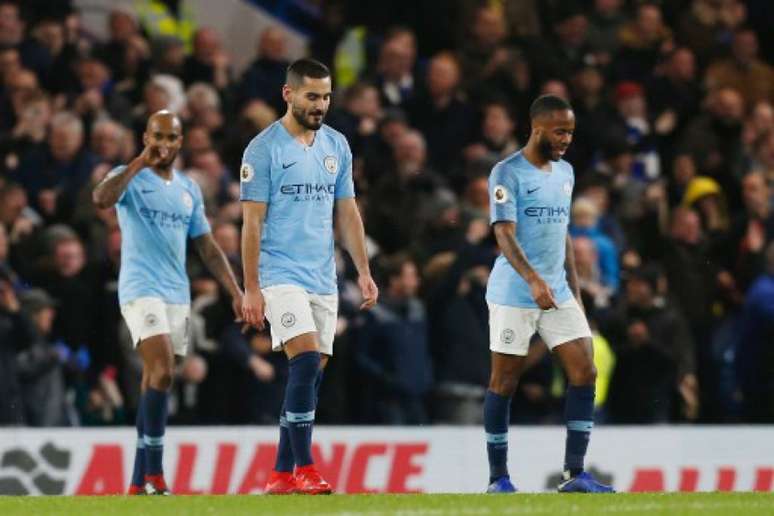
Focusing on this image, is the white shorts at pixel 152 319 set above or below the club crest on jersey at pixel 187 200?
below

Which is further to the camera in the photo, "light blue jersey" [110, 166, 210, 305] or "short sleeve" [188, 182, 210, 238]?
"short sleeve" [188, 182, 210, 238]

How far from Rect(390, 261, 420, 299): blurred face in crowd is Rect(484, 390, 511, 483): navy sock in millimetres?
4263

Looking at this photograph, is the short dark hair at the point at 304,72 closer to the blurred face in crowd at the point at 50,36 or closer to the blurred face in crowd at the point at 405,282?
the blurred face in crowd at the point at 405,282

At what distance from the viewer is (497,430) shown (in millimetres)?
11484

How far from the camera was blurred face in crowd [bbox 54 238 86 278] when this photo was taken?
15203mm

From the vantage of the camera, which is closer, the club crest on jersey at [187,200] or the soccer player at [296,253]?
the soccer player at [296,253]

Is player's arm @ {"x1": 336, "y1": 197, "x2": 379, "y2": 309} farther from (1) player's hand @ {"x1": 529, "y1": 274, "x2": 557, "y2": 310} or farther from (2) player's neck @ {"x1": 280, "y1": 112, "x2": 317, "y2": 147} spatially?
(1) player's hand @ {"x1": 529, "y1": 274, "x2": 557, "y2": 310}

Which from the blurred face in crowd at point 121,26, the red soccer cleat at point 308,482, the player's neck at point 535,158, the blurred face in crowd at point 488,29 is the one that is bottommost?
the red soccer cleat at point 308,482

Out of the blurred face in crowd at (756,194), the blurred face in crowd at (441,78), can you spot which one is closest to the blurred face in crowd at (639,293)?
the blurred face in crowd at (756,194)

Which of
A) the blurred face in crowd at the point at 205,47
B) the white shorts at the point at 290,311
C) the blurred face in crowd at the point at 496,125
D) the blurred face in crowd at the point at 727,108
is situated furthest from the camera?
the blurred face in crowd at the point at 727,108

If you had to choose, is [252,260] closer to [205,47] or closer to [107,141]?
[107,141]

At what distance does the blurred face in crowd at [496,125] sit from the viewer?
18156 millimetres

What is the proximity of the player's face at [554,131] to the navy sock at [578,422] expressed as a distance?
130 centimetres

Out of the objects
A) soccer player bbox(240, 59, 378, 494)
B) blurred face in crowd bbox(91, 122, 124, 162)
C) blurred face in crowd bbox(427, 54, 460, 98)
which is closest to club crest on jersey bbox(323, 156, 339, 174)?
soccer player bbox(240, 59, 378, 494)
